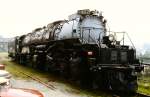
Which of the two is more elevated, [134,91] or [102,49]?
[102,49]

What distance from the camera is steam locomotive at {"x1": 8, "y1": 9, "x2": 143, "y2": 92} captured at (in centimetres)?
1562

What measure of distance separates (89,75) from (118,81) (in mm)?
1639

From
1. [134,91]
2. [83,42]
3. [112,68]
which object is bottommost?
[134,91]

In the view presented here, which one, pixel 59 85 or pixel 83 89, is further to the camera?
pixel 59 85

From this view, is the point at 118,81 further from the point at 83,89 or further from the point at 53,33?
the point at 53,33

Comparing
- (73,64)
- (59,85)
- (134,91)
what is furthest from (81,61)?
(134,91)

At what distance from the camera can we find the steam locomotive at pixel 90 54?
51.3ft

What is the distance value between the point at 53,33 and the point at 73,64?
16.4ft

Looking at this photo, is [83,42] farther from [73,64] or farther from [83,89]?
[83,89]

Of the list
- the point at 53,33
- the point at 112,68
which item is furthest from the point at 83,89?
the point at 53,33

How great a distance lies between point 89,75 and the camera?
53.9 ft

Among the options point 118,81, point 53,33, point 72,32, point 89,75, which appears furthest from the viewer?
point 53,33

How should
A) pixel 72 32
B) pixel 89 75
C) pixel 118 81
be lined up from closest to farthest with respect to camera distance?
pixel 118 81 → pixel 89 75 → pixel 72 32

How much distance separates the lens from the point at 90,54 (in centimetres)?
1609
